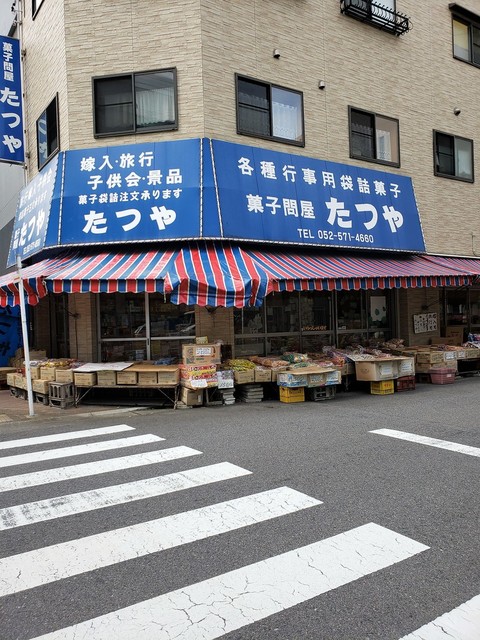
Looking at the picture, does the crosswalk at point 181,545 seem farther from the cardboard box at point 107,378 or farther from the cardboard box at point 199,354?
the cardboard box at point 107,378

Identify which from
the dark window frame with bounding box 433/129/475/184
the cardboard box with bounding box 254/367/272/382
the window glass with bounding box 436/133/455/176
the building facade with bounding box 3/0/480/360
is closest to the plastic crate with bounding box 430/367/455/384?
the building facade with bounding box 3/0/480/360

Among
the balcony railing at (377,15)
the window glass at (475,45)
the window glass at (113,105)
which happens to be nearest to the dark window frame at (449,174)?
the window glass at (475,45)

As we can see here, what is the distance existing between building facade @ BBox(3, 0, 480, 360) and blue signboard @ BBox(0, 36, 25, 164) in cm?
36

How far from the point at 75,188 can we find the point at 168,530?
8.95 m

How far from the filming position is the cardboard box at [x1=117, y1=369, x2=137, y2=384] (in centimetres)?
1023

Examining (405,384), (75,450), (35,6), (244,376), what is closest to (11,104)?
(35,6)

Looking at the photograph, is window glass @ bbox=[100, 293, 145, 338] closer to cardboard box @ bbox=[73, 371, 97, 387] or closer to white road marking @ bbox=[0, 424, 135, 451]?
cardboard box @ bbox=[73, 371, 97, 387]

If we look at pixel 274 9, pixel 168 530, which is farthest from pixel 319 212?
pixel 168 530

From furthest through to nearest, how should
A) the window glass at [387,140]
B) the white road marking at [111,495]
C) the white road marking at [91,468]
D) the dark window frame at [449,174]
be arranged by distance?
the dark window frame at [449,174]
the window glass at [387,140]
the white road marking at [91,468]
the white road marking at [111,495]

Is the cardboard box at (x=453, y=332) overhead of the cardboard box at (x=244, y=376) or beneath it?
overhead

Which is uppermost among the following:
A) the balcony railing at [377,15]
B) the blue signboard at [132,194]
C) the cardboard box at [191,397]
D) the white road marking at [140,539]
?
the balcony railing at [377,15]

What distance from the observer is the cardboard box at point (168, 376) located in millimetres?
10086

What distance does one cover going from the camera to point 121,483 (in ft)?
17.7

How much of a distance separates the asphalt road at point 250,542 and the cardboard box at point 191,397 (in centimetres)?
290
